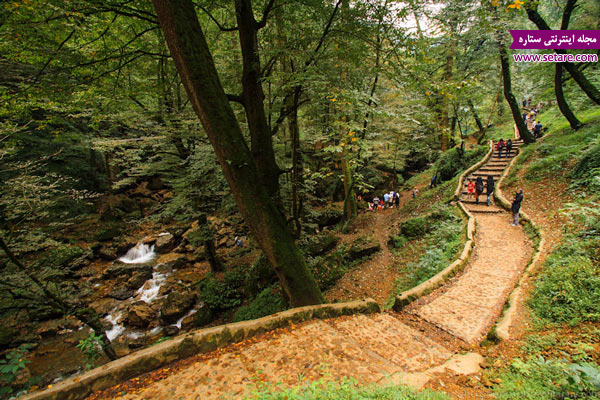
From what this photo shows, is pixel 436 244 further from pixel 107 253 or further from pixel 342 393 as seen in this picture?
pixel 107 253

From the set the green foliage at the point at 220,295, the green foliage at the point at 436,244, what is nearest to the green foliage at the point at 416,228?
the green foliage at the point at 436,244

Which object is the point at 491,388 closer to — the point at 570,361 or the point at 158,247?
the point at 570,361

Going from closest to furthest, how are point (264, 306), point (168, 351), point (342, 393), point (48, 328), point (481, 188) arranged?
point (342, 393) → point (168, 351) → point (264, 306) → point (48, 328) → point (481, 188)

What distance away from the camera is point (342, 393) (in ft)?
7.77

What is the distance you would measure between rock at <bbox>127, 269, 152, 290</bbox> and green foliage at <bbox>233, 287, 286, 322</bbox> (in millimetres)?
7028

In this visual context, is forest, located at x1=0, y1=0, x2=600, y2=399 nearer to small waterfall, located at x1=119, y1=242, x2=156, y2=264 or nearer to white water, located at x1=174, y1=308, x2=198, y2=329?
small waterfall, located at x1=119, y1=242, x2=156, y2=264

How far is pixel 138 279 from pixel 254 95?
12.1 m

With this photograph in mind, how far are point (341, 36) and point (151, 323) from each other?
37.9 ft

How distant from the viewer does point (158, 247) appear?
14969 mm

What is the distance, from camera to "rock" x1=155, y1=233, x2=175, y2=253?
14.9m

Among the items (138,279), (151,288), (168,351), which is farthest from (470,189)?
(138,279)

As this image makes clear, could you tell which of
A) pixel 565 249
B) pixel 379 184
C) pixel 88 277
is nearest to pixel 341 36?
pixel 565 249

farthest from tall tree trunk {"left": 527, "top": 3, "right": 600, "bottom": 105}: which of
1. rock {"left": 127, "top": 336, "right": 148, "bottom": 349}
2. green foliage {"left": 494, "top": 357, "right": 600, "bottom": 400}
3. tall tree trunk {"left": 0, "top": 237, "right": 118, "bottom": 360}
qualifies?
rock {"left": 127, "top": 336, "right": 148, "bottom": 349}

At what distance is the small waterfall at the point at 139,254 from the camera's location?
46.2ft
